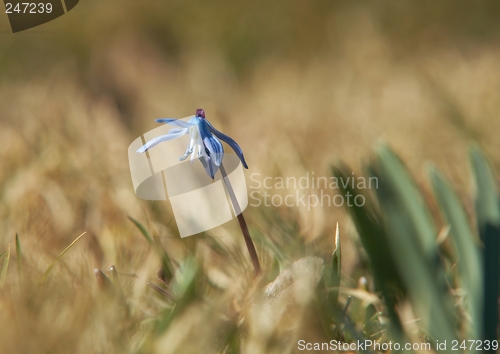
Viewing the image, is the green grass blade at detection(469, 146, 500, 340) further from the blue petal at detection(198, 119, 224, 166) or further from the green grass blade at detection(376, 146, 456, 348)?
the blue petal at detection(198, 119, 224, 166)

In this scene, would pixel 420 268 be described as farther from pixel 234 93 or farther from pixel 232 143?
pixel 234 93

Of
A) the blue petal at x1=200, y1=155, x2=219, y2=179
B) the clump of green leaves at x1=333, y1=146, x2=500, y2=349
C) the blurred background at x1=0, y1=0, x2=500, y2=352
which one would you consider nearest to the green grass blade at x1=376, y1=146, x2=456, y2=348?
the clump of green leaves at x1=333, y1=146, x2=500, y2=349

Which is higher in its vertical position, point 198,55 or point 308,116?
point 198,55

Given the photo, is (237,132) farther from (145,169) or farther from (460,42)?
(460,42)

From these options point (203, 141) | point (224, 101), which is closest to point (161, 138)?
point (203, 141)

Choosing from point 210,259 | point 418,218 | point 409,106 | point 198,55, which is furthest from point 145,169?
point 198,55

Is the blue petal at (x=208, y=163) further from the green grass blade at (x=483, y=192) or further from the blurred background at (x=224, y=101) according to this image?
the green grass blade at (x=483, y=192)

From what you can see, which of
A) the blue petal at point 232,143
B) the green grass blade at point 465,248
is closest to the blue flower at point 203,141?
the blue petal at point 232,143

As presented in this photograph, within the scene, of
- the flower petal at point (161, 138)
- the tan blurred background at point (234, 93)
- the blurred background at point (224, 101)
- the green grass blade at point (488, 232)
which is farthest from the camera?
the tan blurred background at point (234, 93)
